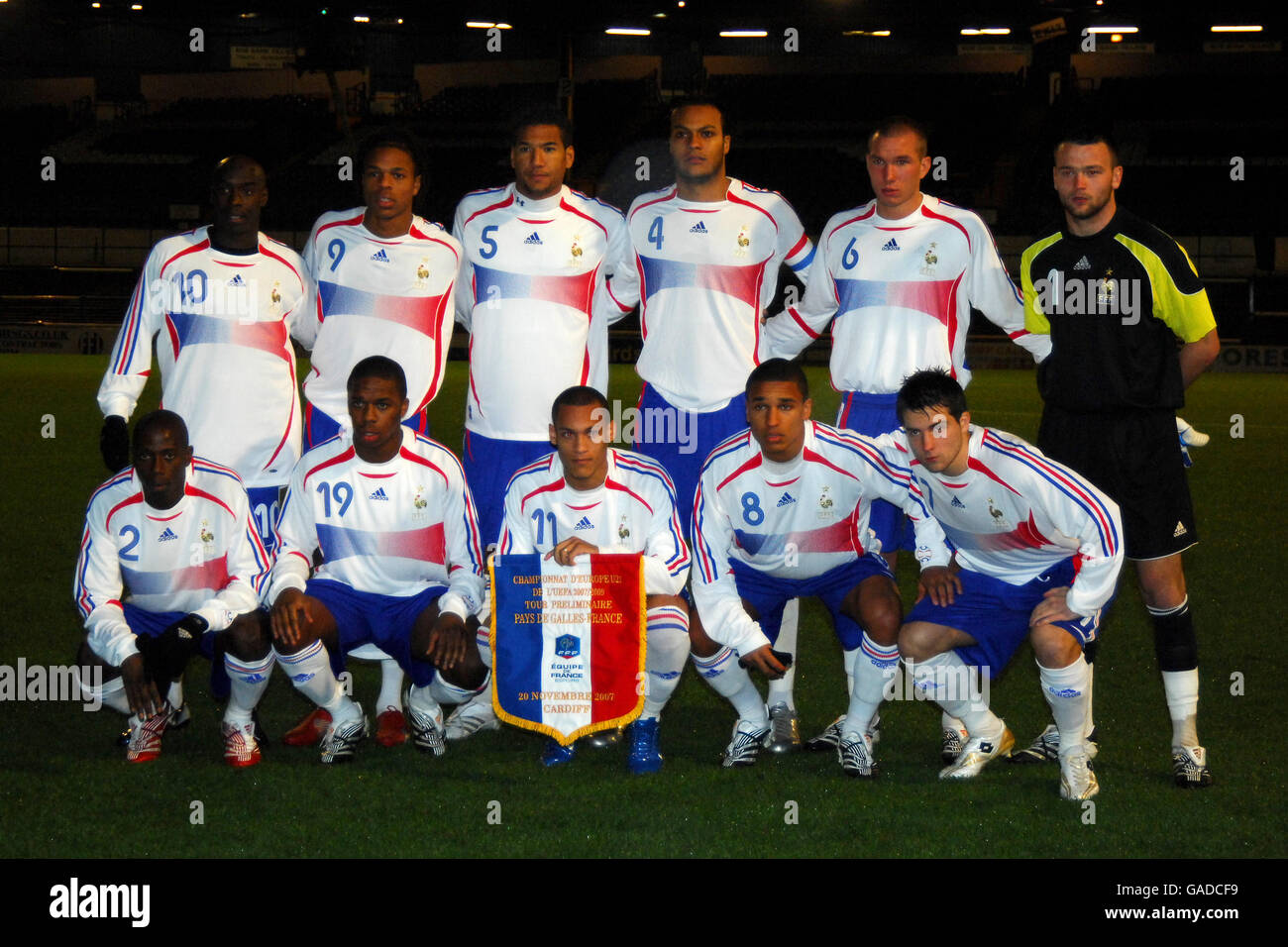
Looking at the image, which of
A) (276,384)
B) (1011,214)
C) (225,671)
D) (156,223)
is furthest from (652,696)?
(156,223)

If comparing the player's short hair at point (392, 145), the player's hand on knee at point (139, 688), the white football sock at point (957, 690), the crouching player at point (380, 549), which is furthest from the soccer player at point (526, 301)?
the white football sock at point (957, 690)

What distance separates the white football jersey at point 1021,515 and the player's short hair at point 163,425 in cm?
239

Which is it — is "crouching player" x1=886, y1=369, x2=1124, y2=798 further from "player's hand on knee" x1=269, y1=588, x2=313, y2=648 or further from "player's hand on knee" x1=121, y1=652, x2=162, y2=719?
"player's hand on knee" x1=121, y1=652, x2=162, y2=719

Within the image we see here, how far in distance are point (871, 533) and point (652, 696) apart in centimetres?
100

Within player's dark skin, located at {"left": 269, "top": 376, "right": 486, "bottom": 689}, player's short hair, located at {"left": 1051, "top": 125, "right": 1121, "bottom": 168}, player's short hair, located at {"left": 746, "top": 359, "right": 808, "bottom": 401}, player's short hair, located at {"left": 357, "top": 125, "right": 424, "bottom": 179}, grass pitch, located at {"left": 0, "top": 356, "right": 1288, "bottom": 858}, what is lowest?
grass pitch, located at {"left": 0, "top": 356, "right": 1288, "bottom": 858}

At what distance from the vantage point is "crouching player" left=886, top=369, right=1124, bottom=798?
4289mm

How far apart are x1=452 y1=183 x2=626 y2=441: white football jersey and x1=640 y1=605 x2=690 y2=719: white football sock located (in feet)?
3.14

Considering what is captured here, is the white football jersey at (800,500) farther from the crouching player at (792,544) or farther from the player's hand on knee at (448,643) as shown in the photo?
the player's hand on knee at (448,643)

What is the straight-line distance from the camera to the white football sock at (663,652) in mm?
4676

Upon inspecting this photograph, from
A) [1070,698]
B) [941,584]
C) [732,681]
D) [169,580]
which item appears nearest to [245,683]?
[169,580]

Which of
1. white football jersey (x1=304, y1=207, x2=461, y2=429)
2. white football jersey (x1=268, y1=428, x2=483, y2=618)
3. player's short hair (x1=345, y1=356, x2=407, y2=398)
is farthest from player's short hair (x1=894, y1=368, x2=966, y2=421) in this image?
white football jersey (x1=304, y1=207, x2=461, y2=429)
